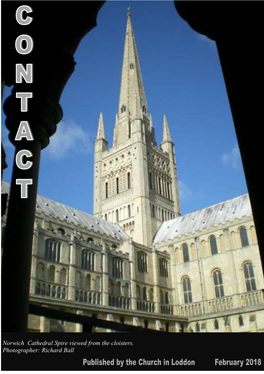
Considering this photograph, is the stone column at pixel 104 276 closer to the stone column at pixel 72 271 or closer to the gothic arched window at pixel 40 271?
the stone column at pixel 72 271

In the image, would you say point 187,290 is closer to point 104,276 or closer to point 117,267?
point 117,267

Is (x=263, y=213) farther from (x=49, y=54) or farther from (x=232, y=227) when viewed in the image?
(x=232, y=227)

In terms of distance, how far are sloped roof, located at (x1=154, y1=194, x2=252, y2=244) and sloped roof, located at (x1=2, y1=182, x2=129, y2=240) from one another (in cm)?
611

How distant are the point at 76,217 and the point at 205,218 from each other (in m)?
17.0

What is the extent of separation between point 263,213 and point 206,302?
41.2 metres

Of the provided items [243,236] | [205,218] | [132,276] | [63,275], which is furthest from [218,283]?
[63,275]

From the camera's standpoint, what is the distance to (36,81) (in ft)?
18.3

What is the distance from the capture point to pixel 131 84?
69.1m

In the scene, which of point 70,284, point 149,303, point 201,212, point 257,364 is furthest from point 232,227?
point 257,364

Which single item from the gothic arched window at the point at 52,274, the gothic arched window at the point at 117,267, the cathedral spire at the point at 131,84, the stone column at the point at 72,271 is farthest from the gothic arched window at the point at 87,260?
the cathedral spire at the point at 131,84

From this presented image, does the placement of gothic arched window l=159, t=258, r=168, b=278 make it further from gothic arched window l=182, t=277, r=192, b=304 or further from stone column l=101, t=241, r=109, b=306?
stone column l=101, t=241, r=109, b=306

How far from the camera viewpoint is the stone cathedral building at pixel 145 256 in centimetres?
3378

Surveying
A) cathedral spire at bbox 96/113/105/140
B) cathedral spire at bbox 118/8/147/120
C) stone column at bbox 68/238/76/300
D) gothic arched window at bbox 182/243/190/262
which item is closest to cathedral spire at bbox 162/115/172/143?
cathedral spire at bbox 118/8/147/120

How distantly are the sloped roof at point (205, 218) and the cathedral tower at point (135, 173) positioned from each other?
1.99 meters
